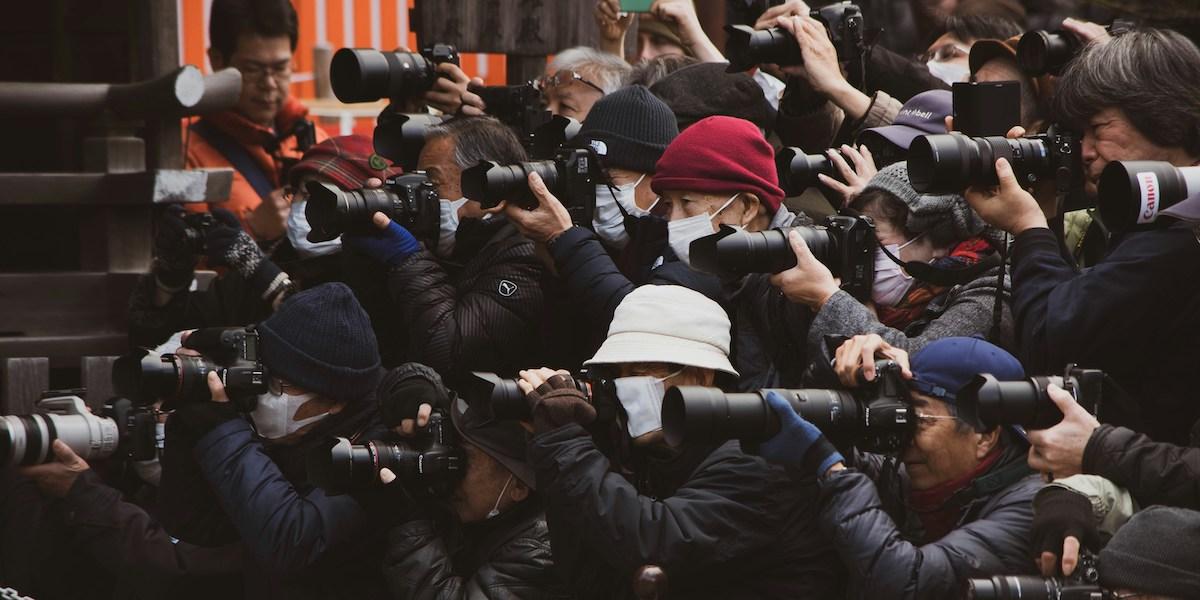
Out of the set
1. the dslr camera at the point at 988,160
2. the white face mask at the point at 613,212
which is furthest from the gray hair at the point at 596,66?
the dslr camera at the point at 988,160

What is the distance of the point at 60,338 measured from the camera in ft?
22.6

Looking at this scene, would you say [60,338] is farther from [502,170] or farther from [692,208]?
[692,208]

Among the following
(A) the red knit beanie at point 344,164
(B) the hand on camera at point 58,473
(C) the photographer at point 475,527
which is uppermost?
(A) the red knit beanie at point 344,164

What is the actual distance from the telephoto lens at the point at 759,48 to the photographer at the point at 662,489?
1.14 metres

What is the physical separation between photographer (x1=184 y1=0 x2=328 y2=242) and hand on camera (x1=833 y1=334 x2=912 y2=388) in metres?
3.76

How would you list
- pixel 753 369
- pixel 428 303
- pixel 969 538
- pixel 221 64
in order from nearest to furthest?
pixel 969 538 → pixel 753 369 → pixel 428 303 → pixel 221 64

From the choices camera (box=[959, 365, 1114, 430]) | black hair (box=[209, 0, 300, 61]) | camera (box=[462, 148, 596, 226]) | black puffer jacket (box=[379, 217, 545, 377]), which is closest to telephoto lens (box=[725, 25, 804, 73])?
camera (box=[462, 148, 596, 226])

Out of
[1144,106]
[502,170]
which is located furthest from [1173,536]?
[502,170]

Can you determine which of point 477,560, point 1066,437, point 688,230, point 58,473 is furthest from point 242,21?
point 1066,437

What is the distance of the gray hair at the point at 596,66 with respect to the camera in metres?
6.04

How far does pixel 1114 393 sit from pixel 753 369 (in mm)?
1066

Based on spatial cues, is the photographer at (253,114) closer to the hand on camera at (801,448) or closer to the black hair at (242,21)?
the black hair at (242,21)

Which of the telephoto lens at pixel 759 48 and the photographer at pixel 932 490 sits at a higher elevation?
the telephoto lens at pixel 759 48

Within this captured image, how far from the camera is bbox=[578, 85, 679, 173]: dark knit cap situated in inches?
206
